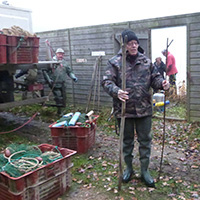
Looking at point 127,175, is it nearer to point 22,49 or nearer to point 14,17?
point 22,49

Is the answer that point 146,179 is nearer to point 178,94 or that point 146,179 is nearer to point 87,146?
point 87,146

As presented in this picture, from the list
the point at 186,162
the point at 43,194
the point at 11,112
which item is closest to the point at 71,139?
the point at 43,194

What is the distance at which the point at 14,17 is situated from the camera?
308 inches

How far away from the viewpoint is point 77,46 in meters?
8.28

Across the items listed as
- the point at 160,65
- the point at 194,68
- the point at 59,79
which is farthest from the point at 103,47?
the point at 194,68

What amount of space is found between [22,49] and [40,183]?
3.33 meters

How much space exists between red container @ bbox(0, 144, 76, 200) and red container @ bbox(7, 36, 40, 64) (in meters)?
2.79

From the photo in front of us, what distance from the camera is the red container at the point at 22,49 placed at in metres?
5.29

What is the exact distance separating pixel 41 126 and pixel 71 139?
2.29m

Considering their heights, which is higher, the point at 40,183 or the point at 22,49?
the point at 22,49

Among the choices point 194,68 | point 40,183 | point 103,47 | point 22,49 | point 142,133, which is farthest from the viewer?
point 103,47

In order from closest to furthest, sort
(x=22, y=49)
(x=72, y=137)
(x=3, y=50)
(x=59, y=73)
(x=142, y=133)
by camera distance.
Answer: (x=142, y=133)
(x=72, y=137)
(x=3, y=50)
(x=22, y=49)
(x=59, y=73)

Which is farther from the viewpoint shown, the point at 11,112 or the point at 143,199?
the point at 11,112

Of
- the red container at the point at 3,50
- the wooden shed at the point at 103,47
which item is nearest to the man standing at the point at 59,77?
the wooden shed at the point at 103,47
